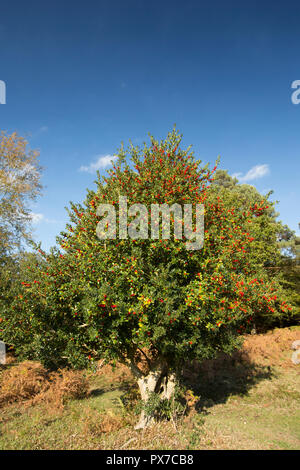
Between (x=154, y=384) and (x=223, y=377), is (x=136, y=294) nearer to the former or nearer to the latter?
(x=154, y=384)

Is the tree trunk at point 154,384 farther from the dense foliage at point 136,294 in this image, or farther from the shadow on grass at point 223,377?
the shadow on grass at point 223,377

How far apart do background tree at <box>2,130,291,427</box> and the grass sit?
136cm

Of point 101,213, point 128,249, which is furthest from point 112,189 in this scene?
point 128,249

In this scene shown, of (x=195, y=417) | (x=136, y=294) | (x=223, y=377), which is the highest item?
(x=136, y=294)

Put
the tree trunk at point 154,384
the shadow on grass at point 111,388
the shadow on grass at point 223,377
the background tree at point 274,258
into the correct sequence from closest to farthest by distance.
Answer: the tree trunk at point 154,384 → the shadow on grass at point 223,377 → the shadow on grass at point 111,388 → the background tree at point 274,258

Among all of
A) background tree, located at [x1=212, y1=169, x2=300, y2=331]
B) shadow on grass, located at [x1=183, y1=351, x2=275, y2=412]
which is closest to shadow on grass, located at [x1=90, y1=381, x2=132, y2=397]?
shadow on grass, located at [x1=183, y1=351, x2=275, y2=412]

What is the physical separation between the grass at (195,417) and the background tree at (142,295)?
1355 millimetres

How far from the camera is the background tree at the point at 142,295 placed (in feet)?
26.5

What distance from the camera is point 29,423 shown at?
11.5 metres

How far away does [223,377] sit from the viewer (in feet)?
61.2

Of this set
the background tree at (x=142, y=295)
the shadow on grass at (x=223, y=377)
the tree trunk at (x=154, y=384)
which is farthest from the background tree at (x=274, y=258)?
the tree trunk at (x=154, y=384)

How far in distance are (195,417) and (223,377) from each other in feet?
25.2

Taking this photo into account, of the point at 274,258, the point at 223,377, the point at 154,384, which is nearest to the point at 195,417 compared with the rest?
the point at 154,384
